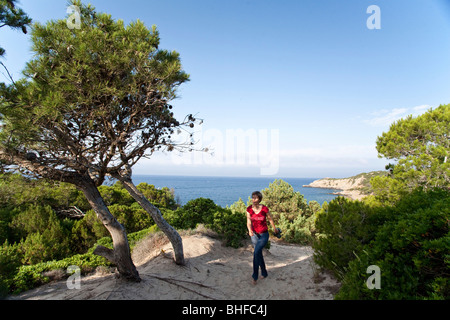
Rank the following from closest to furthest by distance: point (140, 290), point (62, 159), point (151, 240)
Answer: point (62, 159) < point (140, 290) < point (151, 240)

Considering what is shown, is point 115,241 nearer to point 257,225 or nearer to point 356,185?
point 257,225

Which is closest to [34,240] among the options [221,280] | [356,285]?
[221,280]

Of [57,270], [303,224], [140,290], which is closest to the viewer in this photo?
[140,290]

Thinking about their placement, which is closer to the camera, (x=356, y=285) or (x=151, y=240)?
(x=356, y=285)

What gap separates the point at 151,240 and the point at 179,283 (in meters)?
4.16

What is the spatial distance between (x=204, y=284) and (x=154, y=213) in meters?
2.32

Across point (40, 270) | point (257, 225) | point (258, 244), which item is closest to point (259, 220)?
point (257, 225)

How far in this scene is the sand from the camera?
4734 mm

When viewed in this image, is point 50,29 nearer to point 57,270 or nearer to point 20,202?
point 57,270

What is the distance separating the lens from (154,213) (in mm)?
5949

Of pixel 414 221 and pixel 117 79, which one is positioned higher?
pixel 117 79

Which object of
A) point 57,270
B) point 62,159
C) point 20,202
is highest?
point 62,159

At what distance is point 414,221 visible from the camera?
2850 mm

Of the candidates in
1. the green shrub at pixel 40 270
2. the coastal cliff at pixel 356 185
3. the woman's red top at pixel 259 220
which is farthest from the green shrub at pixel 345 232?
the green shrub at pixel 40 270
